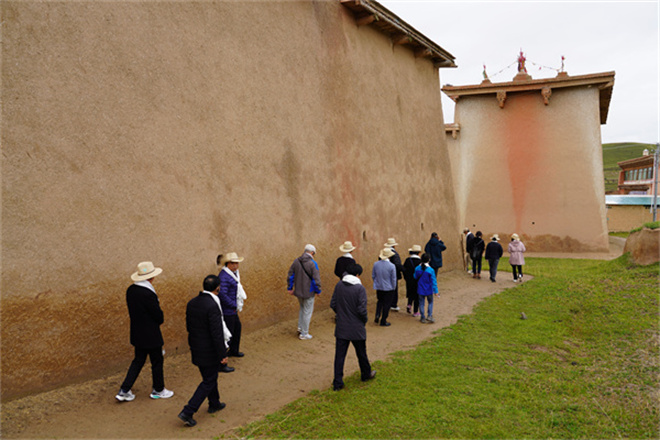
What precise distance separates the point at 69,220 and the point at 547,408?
6968mm

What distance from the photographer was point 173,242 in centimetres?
727

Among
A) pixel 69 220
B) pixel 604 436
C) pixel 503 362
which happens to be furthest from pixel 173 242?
pixel 604 436

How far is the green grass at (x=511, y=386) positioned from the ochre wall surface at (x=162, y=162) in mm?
3031

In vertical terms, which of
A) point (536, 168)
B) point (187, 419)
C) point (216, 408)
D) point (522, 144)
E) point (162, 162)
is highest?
point (522, 144)

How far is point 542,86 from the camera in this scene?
23.5 metres

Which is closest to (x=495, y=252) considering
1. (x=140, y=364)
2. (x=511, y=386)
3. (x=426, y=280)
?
(x=426, y=280)

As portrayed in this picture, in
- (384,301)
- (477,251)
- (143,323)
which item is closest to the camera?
(143,323)

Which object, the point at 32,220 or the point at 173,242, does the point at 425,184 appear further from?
the point at 32,220

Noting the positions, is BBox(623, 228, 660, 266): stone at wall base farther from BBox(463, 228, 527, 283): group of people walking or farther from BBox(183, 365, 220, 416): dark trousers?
BBox(183, 365, 220, 416): dark trousers

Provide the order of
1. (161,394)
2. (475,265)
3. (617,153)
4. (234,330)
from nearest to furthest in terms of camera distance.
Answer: (161,394) → (234,330) → (475,265) → (617,153)

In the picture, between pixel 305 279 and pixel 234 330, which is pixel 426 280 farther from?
pixel 234 330

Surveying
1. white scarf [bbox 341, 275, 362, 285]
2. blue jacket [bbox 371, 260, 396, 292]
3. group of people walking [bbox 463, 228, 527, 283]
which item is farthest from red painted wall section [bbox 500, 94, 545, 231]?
white scarf [bbox 341, 275, 362, 285]

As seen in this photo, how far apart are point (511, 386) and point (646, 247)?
10604 mm

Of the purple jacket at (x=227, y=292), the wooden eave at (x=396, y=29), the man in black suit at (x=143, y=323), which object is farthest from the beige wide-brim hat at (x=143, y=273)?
the wooden eave at (x=396, y=29)
